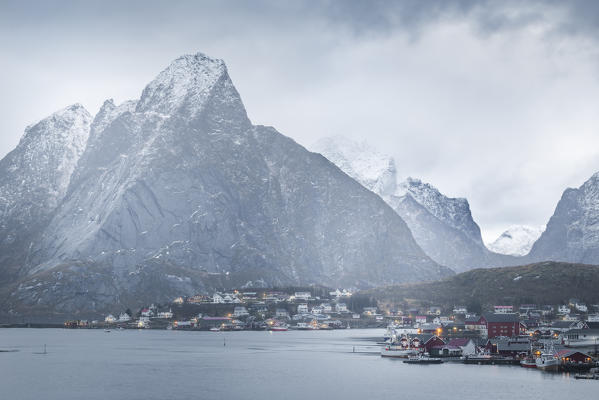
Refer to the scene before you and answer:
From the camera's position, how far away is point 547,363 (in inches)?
5015

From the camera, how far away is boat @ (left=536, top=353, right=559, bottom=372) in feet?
412

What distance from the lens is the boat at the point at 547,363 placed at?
125688mm

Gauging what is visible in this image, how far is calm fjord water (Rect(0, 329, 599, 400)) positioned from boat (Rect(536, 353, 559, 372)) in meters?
3.58

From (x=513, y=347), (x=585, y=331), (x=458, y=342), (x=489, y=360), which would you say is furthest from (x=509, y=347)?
(x=585, y=331)

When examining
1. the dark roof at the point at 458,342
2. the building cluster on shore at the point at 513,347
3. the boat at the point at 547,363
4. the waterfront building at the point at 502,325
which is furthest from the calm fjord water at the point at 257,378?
the waterfront building at the point at 502,325

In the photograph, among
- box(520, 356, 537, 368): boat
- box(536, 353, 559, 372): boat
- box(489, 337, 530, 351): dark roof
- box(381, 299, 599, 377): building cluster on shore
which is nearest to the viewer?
box(536, 353, 559, 372): boat

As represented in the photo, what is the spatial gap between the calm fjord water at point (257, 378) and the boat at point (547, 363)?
141 inches

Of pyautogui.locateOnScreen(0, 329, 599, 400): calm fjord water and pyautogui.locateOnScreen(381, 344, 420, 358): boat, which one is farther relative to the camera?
pyautogui.locateOnScreen(381, 344, 420, 358): boat

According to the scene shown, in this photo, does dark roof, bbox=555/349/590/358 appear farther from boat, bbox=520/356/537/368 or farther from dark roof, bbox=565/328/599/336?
dark roof, bbox=565/328/599/336

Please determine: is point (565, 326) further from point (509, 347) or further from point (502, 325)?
point (509, 347)

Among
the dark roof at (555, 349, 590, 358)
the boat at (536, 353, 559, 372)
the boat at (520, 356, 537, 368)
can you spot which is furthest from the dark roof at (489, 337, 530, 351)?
the boat at (536, 353, 559, 372)

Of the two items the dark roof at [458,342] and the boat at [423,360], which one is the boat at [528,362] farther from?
the dark roof at [458,342]

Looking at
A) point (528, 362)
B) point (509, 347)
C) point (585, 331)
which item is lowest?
point (528, 362)

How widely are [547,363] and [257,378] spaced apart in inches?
1991
